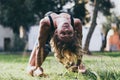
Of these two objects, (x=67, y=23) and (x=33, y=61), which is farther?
(x=33, y=61)

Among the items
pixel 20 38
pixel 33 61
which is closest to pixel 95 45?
pixel 20 38

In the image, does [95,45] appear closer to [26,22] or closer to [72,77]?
[26,22]

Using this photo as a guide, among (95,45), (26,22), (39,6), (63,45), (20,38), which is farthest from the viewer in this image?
(95,45)

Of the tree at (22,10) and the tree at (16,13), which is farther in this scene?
the tree at (16,13)

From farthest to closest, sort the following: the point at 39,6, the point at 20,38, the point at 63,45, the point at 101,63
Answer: the point at 20,38 < the point at 39,6 < the point at 63,45 < the point at 101,63

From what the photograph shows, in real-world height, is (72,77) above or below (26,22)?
above

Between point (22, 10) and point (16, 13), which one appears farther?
point (16, 13)

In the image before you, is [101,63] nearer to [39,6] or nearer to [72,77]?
[72,77]

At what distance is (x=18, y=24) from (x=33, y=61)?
31.1m

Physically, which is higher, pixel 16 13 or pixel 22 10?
pixel 22 10

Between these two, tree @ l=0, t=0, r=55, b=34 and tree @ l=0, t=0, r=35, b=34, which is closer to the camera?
tree @ l=0, t=0, r=55, b=34

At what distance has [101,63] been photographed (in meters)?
5.40

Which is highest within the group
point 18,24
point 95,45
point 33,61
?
point 33,61

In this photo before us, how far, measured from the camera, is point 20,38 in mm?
48312
